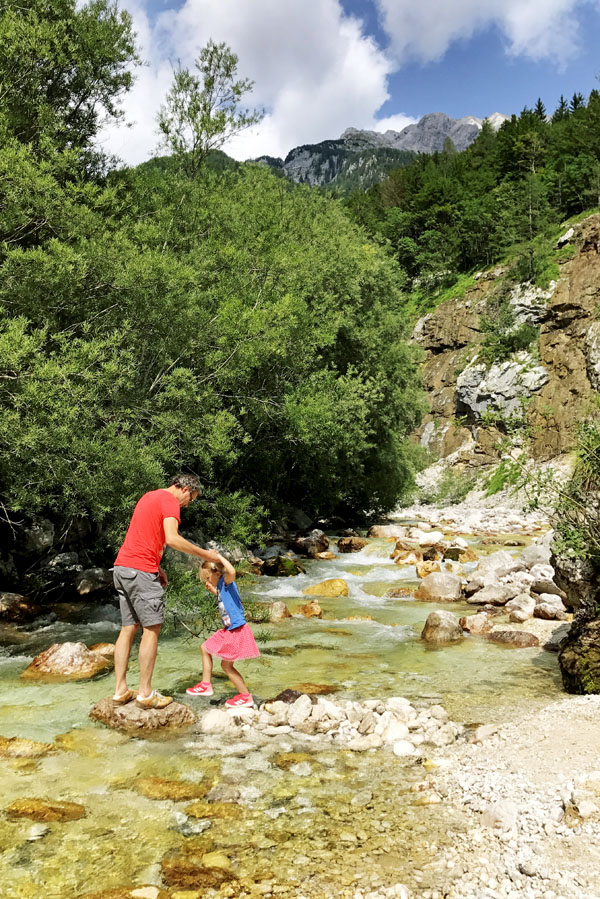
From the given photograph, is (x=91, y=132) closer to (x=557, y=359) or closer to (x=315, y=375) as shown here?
(x=315, y=375)

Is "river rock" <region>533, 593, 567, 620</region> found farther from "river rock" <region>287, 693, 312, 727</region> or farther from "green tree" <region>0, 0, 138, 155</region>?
"green tree" <region>0, 0, 138, 155</region>

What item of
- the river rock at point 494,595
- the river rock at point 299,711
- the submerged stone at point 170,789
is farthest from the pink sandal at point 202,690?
the river rock at point 494,595

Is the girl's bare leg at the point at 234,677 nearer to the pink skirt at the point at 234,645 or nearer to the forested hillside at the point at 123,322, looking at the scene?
the pink skirt at the point at 234,645

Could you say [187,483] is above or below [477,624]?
above

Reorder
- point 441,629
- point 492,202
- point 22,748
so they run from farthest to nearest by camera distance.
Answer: point 492,202 < point 441,629 < point 22,748

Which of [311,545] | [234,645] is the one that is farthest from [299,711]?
[311,545]

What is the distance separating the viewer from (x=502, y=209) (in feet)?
193

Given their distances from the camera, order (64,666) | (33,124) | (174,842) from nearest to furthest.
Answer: (174,842), (64,666), (33,124)

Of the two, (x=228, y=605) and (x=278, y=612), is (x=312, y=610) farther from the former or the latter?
(x=228, y=605)

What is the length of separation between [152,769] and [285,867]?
181 centimetres

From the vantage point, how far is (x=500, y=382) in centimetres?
4494

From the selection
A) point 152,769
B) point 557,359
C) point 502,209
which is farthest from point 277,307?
point 502,209

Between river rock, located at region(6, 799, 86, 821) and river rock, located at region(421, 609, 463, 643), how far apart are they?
259 inches

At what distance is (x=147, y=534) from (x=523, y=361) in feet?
139
